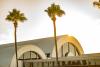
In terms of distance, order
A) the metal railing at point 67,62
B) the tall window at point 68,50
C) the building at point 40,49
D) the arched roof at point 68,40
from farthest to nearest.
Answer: the tall window at point 68,50 → the arched roof at point 68,40 → the building at point 40,49 → the metal railing at point 67,62

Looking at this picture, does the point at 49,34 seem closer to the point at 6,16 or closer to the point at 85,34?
the point at 85,34

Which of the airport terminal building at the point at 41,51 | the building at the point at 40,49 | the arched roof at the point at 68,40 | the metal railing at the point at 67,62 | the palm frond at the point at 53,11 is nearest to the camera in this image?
the metal railing at the point at 67,62

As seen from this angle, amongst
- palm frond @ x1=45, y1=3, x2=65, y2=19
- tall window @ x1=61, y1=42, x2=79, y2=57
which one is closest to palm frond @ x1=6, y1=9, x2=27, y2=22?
palm frond @ x1=45, y1=3, x2=65, y2=19

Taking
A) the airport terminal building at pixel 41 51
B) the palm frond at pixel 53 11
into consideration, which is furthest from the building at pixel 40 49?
the palm frond at pixel 53 11

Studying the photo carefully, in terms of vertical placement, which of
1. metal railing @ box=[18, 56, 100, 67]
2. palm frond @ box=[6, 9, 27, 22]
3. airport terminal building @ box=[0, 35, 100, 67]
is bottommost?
metal railing @ box=[18, 56, 100, 67]

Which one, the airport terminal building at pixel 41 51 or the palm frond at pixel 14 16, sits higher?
the palm frond at pixel 14 16

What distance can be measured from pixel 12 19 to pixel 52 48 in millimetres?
11338

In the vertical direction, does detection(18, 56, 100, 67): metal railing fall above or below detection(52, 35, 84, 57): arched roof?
below

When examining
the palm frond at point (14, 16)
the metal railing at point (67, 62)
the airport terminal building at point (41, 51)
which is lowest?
the metal railing at point (67, 62)

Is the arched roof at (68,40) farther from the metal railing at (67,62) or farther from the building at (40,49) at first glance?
the metal railing at (67,62)

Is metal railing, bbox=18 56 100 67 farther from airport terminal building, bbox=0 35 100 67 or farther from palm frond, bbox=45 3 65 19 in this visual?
palm frond, bbox=45 3 65 19

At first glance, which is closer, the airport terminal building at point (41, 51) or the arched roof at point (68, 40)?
the airport terminal building at point (41, 51)

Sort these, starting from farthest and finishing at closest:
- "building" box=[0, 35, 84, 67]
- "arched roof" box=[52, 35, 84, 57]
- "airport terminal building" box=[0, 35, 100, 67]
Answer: "arched roof" box=[52, 35, 84, 57], "building" box=[0, 35, 84, 67], "airport terminal building" box=[0, 35, 100, 67]

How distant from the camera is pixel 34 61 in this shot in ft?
144
